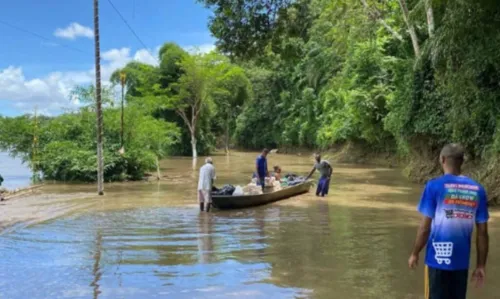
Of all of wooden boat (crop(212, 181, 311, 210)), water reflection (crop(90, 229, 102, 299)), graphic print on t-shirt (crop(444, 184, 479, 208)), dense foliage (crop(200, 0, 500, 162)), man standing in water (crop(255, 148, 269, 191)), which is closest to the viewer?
graphic print on t-shirt (crop(444, 184, 479, 208))

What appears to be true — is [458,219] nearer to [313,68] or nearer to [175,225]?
[175,225]

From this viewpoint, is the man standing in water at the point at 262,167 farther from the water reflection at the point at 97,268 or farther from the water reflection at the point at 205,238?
the water reflection at the point at 97,268

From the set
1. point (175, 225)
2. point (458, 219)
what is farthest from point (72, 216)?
point (458, 219)

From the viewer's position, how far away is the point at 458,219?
411cm

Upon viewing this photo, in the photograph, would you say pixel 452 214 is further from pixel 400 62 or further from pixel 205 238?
pixel 400 62

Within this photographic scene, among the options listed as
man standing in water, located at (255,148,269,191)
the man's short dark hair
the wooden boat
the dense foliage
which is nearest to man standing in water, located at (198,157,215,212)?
the wooden boat

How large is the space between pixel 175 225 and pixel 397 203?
796cm

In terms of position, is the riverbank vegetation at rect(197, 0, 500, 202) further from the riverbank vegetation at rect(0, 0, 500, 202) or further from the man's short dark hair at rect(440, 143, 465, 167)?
the man's short dark hair at rect(440, 143, 465, 167)

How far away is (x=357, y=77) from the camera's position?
117 feet

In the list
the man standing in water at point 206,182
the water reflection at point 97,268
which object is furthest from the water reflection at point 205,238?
the water reflection at point 97,268

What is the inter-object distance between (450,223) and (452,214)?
8 centimetres

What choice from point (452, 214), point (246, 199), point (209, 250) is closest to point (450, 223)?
point (452, 214)

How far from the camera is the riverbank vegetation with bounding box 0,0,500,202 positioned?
13781 mm

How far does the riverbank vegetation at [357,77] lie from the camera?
1378 centimetres
